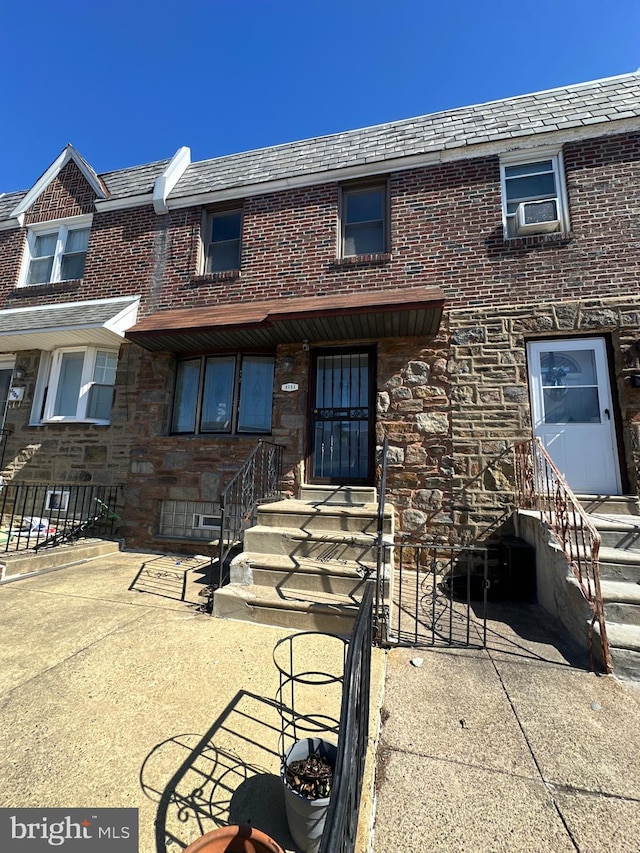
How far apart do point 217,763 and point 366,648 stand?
105cm

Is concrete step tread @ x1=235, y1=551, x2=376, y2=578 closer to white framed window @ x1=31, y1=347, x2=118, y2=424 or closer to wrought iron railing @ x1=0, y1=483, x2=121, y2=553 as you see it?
wrought iron railing @ x1=0, y1=483, x2=121, y2=553

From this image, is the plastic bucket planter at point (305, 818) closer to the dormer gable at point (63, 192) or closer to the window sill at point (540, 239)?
the window sill at point (540, 239)

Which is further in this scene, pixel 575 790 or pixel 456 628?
pixel 456 628

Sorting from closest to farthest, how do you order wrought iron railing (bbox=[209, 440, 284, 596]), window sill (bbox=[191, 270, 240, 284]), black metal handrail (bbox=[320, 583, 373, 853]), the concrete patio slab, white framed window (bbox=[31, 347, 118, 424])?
black metal handrail (bbox=[320, 583, 373, 853])
the concrete patio slab
wrought iron railing (bbox=[209, 440, 284, 596])
window sill (bbox=[191, 270, 240, 284])
white framed window (bbox=[31, 347, 118, 424])

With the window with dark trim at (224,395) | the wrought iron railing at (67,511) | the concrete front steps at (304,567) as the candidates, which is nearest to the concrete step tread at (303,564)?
the concrete front steps at (304,567)

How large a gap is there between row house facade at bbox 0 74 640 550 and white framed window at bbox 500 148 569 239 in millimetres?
31

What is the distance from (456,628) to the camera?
13.2 feet

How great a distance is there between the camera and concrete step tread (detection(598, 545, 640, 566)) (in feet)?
12.8

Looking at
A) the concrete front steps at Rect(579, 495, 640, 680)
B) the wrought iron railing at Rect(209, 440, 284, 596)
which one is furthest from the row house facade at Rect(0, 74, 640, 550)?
the concrete front steps at Rect(579, 495, 640, 680)

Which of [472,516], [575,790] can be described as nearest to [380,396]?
[472,516]

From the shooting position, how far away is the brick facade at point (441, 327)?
6.00m

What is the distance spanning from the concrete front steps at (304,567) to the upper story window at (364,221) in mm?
4983

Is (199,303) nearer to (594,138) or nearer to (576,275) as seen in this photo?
(576,275)

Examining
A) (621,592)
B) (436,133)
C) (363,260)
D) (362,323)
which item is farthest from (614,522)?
(436,133)
